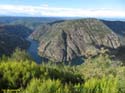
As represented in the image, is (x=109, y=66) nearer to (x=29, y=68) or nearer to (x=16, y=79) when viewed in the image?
(x=29, y=68)

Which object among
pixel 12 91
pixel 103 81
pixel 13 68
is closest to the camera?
pixel 12 91

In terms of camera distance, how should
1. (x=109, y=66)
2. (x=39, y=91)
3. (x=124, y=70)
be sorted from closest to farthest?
(x=39, y=91)
(x=124, y=70)
(x=109, y=66)

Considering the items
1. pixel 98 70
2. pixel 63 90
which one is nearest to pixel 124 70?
pixel 98 70

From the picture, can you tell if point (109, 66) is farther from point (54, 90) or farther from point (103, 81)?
point (54, 90)

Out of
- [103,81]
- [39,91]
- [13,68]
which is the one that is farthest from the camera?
[13,68]

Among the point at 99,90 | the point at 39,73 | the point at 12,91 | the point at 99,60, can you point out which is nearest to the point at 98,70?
the point at 99,60

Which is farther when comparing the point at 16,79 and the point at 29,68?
the point at 29,68
